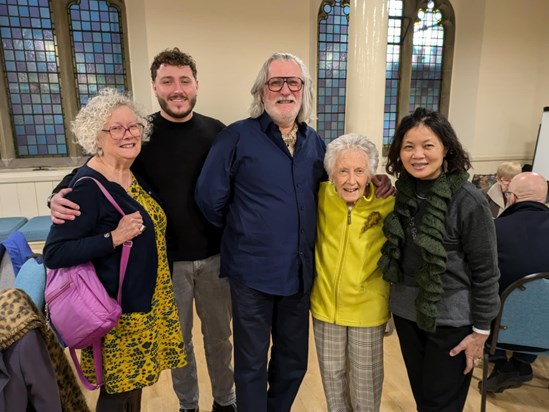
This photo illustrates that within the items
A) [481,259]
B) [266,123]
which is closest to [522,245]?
[481,259]

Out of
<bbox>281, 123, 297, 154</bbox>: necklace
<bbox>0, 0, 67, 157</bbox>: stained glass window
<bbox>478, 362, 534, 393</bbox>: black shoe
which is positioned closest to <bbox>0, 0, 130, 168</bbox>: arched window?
<bbox>0, 0, 67, 157</bbox>: stained glass window

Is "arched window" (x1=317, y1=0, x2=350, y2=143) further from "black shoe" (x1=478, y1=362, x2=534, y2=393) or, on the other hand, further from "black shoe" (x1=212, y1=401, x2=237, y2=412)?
"black shoe" (x1=212, y1=401, x2=237, y2=412)

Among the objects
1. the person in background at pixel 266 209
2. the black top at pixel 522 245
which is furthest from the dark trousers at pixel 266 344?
the black top at pixel 522 245

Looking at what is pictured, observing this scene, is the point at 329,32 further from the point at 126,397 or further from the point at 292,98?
the point at 126,397

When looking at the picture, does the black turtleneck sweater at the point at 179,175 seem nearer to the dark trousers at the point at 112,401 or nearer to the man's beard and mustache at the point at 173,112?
the man's beard and mustache at the point at 173,112

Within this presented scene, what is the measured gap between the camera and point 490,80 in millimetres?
5426

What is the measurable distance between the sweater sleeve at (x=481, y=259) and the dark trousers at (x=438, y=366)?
10cm

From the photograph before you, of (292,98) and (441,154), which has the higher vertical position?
(292,98)

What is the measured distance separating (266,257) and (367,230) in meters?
0.41

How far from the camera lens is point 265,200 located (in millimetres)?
1605

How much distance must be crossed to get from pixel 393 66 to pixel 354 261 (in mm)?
4978

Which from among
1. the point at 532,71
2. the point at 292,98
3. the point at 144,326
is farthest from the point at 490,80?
the point at 144,326

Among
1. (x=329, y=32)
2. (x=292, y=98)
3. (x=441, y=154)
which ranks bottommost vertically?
(x=441, y=154)

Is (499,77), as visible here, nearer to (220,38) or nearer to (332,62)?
(332,62)
